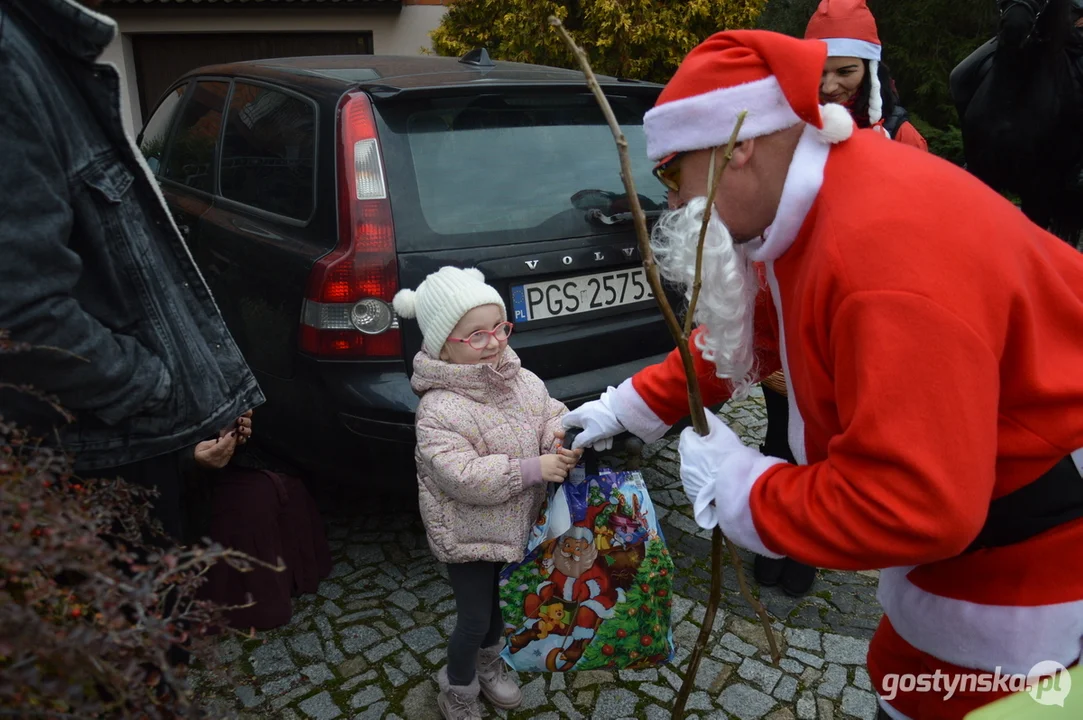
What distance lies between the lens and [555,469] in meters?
2.15

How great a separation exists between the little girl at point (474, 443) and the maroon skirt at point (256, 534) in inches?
31.8

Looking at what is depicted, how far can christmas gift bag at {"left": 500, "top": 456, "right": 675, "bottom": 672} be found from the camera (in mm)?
2195

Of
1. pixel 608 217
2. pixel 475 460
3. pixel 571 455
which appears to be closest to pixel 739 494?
pixel 571 455

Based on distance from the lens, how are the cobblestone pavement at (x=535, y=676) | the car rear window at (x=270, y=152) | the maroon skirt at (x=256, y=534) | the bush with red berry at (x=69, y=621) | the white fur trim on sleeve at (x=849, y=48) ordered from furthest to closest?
the white fur trim on sleeve at (x=849, y=48) → the car rear window at (x=270, y=152) → the maroon skirt at (x=256, y=534) → the cobblestone pavement at (x=535, y=676) → the bush with red berry at (x=69, y=621)

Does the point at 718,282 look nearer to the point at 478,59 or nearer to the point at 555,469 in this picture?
the point at 555,469

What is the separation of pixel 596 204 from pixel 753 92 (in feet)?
5.80

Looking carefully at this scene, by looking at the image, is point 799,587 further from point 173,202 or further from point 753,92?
point 173,202

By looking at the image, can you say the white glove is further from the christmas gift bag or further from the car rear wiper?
the car rear wiper

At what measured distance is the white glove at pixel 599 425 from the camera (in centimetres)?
211

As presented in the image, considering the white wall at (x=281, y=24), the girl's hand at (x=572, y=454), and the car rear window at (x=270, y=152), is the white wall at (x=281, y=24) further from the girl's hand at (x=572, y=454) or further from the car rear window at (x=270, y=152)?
the girl's hand at (x=572, y=454)

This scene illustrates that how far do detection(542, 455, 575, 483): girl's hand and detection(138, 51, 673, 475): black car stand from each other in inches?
31.3

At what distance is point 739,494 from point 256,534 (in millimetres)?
1887

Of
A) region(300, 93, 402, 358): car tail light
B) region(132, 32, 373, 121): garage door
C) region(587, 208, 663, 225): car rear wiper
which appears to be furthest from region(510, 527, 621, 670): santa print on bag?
region(132, 32, 373, 121): garage door

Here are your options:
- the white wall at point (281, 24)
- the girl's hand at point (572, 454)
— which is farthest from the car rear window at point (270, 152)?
the white wall at point (281, 24)
